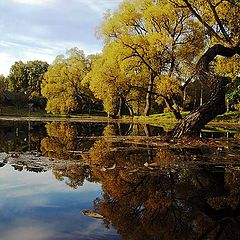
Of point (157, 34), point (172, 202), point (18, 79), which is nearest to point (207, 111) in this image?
point (172, 202)

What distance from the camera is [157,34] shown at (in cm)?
2984

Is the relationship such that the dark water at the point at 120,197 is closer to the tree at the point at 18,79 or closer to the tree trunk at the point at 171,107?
the tree trunk at the point at 171,107

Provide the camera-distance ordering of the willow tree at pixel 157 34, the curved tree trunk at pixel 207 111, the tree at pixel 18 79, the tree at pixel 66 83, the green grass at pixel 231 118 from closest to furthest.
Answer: the curved tree trunk at pixel 207 111 → the willow tree at pixel 157 34 → the green grass at pixel 231 118 → the tree at pixel 66 83 → the tree at pixel 18 79

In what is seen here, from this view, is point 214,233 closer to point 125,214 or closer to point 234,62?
point 125,214

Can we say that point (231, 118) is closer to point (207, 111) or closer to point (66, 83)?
point (207, 111)

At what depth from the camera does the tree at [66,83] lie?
47750 millimetres

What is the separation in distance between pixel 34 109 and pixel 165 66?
3715 cm

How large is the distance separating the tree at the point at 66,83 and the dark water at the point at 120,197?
4016cm

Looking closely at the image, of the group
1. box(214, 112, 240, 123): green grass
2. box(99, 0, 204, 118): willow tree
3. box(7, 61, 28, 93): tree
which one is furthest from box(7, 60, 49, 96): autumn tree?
box(214, 112, 240, 123): green grass

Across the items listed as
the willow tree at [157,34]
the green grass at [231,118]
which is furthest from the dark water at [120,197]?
the green grass at [231,118]

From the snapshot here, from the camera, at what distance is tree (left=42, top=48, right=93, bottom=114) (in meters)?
47.8

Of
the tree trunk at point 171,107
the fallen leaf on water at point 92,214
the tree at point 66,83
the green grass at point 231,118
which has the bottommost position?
the fallen leaf on water at point 92,214

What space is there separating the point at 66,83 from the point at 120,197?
4705 cm

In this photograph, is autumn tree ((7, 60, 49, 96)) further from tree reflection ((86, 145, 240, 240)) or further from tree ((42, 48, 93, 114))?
tree reflection ((86, 145, 240, 240))
